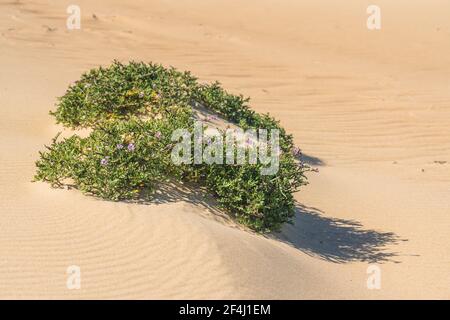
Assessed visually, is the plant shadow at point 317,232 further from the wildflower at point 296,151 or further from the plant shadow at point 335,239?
the wildflower at point 296,151

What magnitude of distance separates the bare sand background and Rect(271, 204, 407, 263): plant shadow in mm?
23

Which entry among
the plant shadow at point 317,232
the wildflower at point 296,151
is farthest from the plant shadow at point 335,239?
the wildflower at point 296,151

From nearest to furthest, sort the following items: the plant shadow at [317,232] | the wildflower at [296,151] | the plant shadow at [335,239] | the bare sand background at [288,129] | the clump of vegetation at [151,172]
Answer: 1. the bare sand background at [288,129]
2. the clump of vegetation at [151,172]
3. the plant shadow at [317,232]
4. the plant shadow at [335,239]
5. the wildflower at [296,151]

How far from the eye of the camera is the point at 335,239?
23.3 feet

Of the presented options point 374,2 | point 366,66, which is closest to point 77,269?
point 366,66

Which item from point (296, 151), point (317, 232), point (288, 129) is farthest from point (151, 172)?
point (288, 129)

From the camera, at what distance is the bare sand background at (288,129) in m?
5.34

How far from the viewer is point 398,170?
9.73m

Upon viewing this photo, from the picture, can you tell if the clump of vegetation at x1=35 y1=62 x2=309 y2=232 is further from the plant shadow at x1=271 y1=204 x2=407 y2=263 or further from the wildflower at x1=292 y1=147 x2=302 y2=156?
the wildflower at x1=292 y1=147 x2=302 y2=156

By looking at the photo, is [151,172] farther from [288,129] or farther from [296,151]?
[288,129]

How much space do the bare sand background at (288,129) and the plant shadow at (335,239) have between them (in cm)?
2

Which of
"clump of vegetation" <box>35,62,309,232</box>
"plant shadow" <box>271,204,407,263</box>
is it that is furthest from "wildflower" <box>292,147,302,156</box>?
"plant shadow" <box>271,204,407,263</box>

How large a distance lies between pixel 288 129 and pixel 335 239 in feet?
14.1
